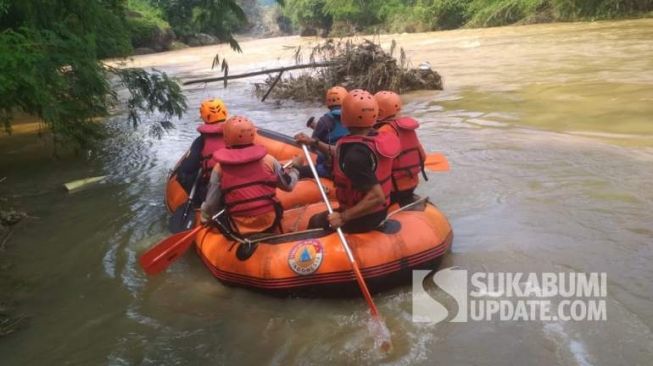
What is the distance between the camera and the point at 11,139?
1012 cm

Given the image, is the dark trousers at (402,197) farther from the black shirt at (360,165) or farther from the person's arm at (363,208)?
the black shirt at (360,165)

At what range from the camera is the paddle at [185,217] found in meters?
5.03

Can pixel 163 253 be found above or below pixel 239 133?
below

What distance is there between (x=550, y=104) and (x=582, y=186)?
4.20 metres

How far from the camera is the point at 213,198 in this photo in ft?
13.7

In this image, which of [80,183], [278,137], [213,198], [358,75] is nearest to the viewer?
[213,198]

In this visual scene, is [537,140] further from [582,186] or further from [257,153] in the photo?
[257,153]

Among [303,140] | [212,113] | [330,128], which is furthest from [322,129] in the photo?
[212,113]

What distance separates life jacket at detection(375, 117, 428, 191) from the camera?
167 inches

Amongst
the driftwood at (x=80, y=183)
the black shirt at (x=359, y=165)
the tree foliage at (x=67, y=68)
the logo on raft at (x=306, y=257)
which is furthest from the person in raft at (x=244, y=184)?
the driftwood at (x=80, y=183)

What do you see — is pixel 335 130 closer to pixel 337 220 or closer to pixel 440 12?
pixel 337 220

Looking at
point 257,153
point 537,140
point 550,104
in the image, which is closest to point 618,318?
point 257,153

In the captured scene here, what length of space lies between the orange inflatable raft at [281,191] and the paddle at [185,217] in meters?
0.28

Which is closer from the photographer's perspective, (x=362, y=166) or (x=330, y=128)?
(x=362, y=166)
